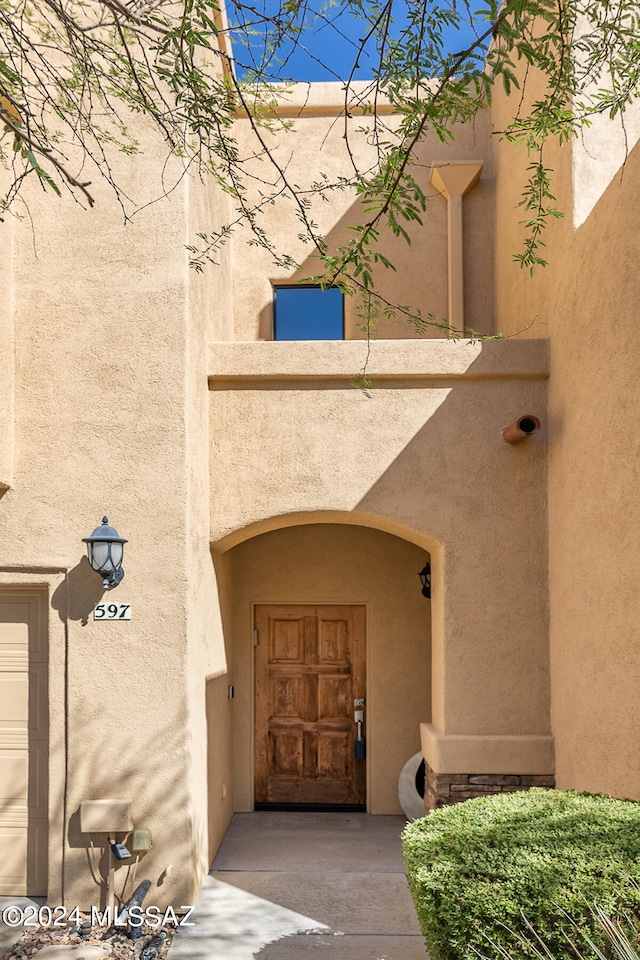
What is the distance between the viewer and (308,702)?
789 cm

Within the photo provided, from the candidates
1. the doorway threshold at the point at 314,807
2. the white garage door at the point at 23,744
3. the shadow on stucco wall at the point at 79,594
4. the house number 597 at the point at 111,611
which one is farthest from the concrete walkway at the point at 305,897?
the shadow on stucco wall at the point at 79,594

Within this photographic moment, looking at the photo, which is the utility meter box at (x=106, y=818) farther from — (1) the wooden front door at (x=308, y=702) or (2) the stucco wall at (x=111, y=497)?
(1) the wooden front door at (x=308, y=702)

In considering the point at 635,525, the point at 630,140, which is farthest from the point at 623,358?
the point at 630,140

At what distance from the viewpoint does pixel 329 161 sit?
333 inches

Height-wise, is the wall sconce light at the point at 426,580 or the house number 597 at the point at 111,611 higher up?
the wall sconce light at the point at 426,580

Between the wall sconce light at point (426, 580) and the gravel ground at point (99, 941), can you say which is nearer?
the gravel ground at point (99, 941)

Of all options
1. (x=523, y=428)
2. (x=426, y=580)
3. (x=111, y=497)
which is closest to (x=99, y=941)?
(x=111, y=497)

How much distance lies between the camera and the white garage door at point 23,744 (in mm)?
5566

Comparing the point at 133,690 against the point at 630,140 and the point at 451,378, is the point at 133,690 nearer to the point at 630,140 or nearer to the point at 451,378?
the point at 451,378

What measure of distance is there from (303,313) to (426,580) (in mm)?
3223

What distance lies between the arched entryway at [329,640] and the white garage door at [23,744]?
2327mm

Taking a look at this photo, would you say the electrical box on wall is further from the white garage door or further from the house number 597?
the house number 597

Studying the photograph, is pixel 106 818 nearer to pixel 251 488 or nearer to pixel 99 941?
pixel 99 941

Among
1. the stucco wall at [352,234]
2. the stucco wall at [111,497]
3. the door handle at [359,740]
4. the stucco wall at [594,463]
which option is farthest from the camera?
the stucco wall at [352,234]
